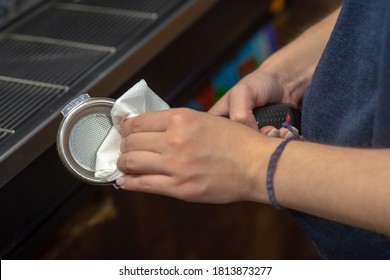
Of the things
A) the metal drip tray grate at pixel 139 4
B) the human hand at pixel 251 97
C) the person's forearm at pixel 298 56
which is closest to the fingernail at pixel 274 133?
the human hand at pixel 251 97

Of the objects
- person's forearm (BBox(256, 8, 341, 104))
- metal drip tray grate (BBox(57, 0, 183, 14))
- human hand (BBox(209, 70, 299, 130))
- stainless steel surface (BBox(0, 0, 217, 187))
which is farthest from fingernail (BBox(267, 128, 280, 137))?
metal drip tray grate (BBox(57, 0, 183, 14))

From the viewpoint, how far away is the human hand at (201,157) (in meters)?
0.75

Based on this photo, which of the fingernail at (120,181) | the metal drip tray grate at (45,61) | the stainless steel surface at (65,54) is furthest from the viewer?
the metal drip tray grate at (45,61)

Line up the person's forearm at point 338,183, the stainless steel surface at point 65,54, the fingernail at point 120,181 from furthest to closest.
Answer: the stainless steel surface at point 65,54
the fingernail at point 120,181
the person's forearm at point 338,183

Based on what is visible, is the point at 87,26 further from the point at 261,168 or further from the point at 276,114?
the point at 261,168

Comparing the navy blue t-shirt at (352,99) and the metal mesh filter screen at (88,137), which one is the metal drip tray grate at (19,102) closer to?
the metal mesh filter screen at (88,137)

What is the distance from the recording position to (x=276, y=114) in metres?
0.93

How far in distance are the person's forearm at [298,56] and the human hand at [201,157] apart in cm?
26

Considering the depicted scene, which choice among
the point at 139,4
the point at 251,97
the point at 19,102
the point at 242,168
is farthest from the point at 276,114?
the point at 139,4

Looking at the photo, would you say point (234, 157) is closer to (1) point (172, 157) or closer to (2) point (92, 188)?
(1) point (172, 157)

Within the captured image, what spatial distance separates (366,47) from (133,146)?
0.30 meters

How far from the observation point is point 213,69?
1.48 metres

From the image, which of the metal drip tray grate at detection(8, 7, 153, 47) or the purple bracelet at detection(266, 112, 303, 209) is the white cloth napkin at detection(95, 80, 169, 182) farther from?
the metal drip tray grate at detection(8, 7, 153, 47)
